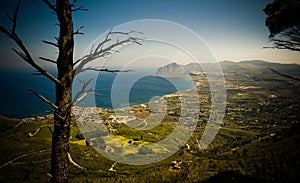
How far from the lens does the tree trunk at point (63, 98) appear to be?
9.20 feet

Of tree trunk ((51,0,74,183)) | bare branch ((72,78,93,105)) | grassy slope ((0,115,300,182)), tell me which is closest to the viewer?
tree trunk ((51,0,74,183))

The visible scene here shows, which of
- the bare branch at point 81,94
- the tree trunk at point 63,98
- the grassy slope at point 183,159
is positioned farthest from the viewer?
the grassy slope at point 183,159

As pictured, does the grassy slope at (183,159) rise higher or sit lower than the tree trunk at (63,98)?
lower

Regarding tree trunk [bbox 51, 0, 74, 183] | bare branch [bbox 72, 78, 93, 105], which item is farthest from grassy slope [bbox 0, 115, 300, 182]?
bare branch [bbox 72, 78, 93, 105]

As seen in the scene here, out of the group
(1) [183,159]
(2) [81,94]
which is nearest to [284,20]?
(2) [81,94]

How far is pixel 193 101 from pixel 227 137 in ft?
255

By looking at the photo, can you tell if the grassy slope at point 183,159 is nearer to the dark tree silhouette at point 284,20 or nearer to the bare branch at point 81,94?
the bare branch at point 81,94

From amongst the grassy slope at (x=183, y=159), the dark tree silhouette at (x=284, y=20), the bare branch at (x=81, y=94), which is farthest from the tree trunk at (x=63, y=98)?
the dark tree silhouette at (x=284, y=20)

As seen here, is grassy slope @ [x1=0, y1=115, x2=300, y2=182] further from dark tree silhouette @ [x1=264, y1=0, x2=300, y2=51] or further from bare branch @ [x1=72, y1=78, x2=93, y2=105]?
dark tree silhouette @ [x1=264, y1=0, x2=300, y2=51]

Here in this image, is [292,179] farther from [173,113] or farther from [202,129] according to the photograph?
[173,113]

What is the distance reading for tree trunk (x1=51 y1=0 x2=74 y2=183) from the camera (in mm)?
2805

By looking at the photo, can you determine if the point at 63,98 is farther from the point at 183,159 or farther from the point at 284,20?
the point at 183,159

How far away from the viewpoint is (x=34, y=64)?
8.29 feet

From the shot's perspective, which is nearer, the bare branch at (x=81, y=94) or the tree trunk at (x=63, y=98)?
the tree trunk at (x=63, y=98)
